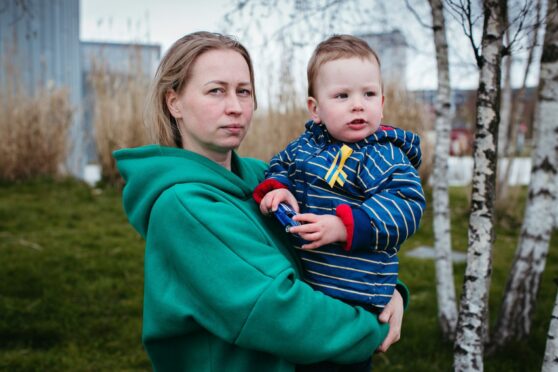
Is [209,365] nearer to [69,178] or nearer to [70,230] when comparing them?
[70,230]

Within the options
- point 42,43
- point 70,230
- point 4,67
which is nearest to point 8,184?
point 4,67

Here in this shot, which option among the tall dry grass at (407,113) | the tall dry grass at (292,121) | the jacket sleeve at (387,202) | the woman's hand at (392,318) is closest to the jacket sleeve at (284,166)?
the jacket sleeve at (387,202)

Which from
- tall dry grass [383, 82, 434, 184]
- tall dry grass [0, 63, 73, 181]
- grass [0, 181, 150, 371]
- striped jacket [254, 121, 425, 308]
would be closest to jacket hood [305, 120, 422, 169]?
striped jacket [254, 121, 425, 308]

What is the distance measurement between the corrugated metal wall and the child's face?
23.7 feet

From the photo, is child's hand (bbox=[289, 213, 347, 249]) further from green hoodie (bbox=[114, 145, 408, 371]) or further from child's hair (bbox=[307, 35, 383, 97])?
child's hair (bbox=[307, 35, 383, 97])

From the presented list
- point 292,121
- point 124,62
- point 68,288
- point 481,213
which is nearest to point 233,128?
point 481,213

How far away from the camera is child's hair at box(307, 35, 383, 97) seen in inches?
63.0

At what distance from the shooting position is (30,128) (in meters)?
7.40

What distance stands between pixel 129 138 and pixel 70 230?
2.02m

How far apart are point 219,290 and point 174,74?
0.67 m

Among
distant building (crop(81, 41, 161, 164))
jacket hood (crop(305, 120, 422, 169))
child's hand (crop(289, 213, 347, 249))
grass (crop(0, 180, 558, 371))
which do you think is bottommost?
grass (crop(0, 180, 558, 371))

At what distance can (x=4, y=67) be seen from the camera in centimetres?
759

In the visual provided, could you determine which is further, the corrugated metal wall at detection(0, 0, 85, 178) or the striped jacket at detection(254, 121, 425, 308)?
the corrugated metal wall at detection(0, 0, 85, 178)

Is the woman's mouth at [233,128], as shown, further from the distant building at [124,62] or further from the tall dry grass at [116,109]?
the distant building at [124,62]
